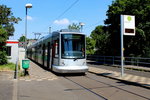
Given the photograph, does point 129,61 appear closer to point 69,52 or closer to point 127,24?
point 127,24

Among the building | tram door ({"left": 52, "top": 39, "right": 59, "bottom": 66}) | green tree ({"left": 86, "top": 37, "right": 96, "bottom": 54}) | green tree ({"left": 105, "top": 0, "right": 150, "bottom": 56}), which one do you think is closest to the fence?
green tree ({"left": 105, "top": 0, "right": 150, "bottom": 56})

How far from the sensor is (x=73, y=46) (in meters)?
16.5

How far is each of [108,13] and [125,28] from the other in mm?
19021

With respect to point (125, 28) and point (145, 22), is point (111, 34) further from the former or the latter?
point (125, 28)

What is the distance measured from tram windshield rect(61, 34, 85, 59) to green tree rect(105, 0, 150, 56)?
1440 centimetres

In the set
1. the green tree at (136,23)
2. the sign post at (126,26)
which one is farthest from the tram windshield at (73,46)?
the green tree at (136,23)

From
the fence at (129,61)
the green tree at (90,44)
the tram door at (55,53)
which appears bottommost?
the fence at (129,61)

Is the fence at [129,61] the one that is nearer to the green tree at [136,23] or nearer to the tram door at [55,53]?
the green tree at [136,23]

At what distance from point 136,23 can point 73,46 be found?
54.8ft

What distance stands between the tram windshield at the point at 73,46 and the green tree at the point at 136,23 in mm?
14401

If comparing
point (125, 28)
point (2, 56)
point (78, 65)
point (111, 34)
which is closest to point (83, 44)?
point (78, 65)

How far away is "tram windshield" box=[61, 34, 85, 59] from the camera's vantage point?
53.7ft

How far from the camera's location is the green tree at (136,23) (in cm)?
2981

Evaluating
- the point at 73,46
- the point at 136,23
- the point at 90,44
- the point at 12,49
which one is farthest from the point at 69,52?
the point at 90,44
